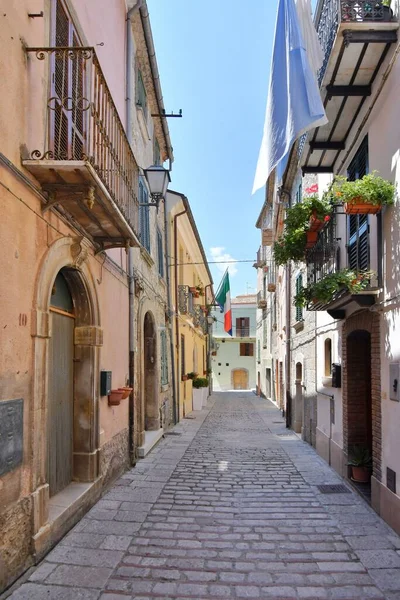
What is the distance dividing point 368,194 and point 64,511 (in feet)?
16.2

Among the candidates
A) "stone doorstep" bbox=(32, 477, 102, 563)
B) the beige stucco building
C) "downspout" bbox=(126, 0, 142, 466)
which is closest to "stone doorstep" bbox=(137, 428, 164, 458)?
the beige stucco building

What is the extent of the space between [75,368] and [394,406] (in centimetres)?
397

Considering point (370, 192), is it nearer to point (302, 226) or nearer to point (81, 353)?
point (302, 226)

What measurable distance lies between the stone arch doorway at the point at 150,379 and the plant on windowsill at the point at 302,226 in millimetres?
4483

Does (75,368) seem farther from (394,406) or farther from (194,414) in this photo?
(194,414)

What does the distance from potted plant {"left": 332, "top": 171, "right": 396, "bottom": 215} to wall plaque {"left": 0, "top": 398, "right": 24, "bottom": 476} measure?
428 centimetres

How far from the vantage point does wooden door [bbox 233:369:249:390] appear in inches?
1790

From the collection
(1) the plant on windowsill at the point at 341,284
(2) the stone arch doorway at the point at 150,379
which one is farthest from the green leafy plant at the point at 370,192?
(2) the stone arch doorway at the point at 150,379

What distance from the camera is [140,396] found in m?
9.49

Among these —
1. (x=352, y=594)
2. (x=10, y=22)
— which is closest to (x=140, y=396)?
(x=352, y=594)

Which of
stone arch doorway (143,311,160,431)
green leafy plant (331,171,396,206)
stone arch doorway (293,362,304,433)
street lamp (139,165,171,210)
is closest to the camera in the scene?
green leafy plant (331,171,396,206)

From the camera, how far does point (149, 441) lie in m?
10.0

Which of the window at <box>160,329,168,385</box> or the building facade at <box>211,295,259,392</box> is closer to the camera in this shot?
the window at <box>160,329,168,385</box>

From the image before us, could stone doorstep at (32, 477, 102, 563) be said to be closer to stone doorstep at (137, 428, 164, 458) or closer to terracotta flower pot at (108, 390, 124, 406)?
terracotta flower pot at (108, 390, 124, 406)
